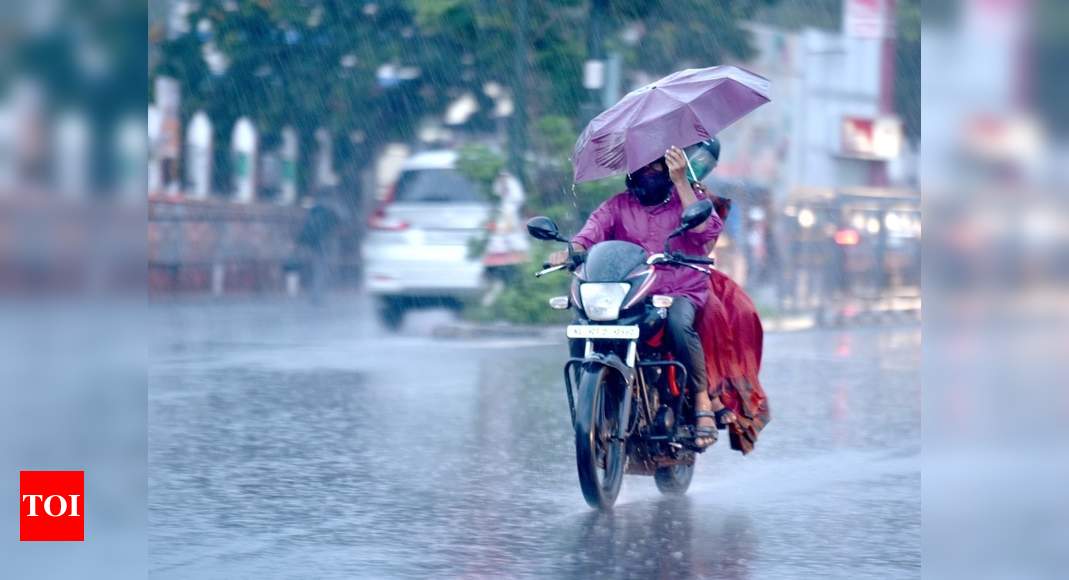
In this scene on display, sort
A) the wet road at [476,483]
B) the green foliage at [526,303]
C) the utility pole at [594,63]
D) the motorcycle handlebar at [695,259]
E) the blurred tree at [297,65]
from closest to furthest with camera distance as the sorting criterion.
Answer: the wet road at [476,483] < the motorcycle handlebar at [695,259] < the green foliage at [526,303] < the utility pole at [594,63] < the blurred tree at [297,65]

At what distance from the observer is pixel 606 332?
690cm

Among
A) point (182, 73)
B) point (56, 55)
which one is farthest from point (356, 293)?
point (56, 55)

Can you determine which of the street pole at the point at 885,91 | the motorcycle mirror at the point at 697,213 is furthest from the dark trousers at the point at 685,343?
the street pole at the point at 885,91

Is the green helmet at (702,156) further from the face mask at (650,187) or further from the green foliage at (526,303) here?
the green foliage at (526,303)

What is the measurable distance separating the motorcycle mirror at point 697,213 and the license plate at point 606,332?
19.7 inches

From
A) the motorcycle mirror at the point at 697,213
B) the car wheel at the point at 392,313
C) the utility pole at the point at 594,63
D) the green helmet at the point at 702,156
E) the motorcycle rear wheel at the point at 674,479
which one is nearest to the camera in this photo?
the motorcycle mirror at the point at 697,213

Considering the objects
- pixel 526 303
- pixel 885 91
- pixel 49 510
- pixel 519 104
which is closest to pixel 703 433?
pixel 49 510

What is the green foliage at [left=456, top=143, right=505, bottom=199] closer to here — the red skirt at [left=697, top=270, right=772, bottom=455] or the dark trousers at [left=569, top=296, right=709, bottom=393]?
the red skirt at [left=697, top=270, right=772, bottom=455]

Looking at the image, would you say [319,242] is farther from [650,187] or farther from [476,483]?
[650,187]

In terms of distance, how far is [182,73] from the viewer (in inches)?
1049

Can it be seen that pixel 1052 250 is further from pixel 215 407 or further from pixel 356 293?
pixel 356 293

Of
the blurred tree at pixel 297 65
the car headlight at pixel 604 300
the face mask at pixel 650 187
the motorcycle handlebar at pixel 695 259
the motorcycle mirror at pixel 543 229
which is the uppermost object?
the blurred tree at pixel 297 65

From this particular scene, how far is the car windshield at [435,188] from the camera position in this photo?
747 inches

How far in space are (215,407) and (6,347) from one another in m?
5.55
